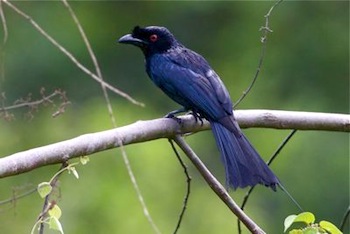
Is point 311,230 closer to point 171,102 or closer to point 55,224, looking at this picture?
point 55,224

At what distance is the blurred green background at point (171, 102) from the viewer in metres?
8.48

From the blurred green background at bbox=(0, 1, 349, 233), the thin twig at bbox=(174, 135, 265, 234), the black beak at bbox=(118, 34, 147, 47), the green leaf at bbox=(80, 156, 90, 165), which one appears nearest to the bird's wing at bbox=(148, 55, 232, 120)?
the black beak at bbox=(118, 34, 147, 47)

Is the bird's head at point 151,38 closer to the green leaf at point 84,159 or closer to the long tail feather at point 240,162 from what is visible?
the long tail feather at point 240,162

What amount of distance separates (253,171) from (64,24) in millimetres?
7419

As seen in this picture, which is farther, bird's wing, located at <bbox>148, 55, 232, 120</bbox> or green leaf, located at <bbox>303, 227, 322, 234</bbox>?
bird's wing, located at <bbox>148, 55, 232, 120</bbox>

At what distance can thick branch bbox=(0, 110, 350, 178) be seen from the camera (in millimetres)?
3342

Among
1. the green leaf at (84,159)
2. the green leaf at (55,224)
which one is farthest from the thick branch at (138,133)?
the green leaf at (55,224)

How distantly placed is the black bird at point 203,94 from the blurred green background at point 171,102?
8.06 ft

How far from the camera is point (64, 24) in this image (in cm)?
1116

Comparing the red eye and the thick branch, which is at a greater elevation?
the red eye

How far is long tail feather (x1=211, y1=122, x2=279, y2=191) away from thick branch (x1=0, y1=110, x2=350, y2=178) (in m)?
0.11

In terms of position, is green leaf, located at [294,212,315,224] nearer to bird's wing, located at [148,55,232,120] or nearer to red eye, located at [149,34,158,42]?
bird's wing, located at [148,55,232,120]

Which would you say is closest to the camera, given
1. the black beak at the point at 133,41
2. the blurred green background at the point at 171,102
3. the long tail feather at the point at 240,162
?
the long tail feather at the point at 240,162

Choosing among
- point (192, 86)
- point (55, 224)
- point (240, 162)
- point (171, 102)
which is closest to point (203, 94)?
point (192, 86)
